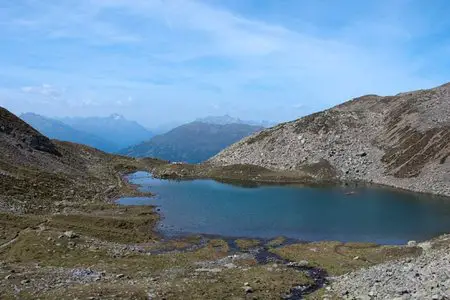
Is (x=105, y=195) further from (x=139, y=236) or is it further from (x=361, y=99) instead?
(x=361, y=99)

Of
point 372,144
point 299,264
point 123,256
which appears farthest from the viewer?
point 372,144

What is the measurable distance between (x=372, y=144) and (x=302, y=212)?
59067 millimetres

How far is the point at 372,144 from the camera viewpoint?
12750 cm

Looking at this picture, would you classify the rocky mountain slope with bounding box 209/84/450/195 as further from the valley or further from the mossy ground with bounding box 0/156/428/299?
the mossy ground with bounding box 0/156/428/299

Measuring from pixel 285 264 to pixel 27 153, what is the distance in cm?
6954

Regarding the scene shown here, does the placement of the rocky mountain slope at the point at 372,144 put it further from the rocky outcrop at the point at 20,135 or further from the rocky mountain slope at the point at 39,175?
the rocky outcrop at the point at 20,135

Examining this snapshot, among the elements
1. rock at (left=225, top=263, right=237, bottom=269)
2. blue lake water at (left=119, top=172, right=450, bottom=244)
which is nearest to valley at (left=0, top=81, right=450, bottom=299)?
rock at (left=225, top=263, right=237, bottom=269)

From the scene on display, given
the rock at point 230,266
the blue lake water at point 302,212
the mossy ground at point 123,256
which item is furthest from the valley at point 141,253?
the blue lake water at point 302,212

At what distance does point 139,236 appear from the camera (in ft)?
195

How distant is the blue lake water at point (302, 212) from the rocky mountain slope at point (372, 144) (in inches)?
444

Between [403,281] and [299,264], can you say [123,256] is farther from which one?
[403,281]

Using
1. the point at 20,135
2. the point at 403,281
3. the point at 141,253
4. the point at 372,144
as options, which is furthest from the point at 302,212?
the point at 20,135

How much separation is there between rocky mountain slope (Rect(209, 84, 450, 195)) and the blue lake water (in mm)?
11271

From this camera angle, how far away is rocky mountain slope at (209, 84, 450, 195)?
107 metres
